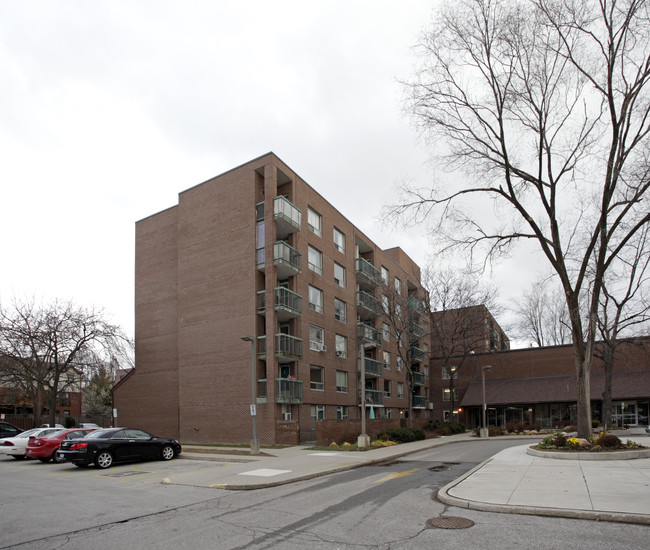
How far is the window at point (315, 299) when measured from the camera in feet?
111

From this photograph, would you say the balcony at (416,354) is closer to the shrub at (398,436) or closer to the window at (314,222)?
the window at (314,222)

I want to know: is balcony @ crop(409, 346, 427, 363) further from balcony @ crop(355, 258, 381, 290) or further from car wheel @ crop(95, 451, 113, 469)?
car wheel @ crop(95, 451, 113, 469)

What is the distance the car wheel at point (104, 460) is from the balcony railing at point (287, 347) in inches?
473

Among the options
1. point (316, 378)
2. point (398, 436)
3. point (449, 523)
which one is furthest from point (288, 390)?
point (449, 523)

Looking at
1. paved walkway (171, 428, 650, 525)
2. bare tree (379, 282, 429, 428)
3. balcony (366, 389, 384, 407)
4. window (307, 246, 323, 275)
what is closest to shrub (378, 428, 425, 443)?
bare tree (379, 282, 429, 428)

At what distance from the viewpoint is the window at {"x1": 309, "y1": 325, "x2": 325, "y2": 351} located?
109 ft

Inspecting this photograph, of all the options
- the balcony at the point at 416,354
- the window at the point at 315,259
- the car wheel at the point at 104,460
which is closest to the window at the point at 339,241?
the window at the point at 315,259

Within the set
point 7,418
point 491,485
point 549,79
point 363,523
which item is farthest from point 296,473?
point 7,418

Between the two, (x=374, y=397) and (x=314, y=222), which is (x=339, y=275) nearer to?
(x=314, y=222)

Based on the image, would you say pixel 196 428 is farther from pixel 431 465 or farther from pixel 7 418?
pixel 7 418

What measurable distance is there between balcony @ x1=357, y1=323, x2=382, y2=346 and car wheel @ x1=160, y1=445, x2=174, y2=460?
21437 mm

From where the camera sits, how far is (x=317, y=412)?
32781 millimetres

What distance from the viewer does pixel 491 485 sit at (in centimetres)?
1095

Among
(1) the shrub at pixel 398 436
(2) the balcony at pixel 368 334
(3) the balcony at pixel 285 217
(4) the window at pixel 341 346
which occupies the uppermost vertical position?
(3) the balcony at pixel 285 217
